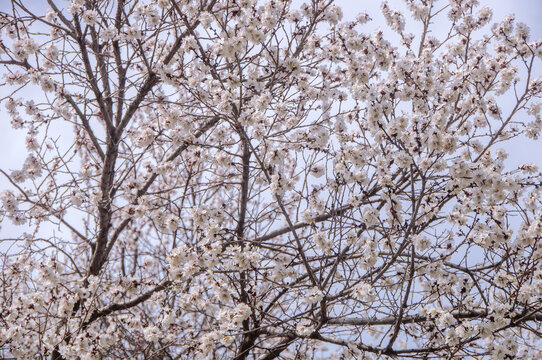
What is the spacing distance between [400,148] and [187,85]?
220cm

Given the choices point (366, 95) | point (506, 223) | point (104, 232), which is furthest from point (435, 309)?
point (104, 232)

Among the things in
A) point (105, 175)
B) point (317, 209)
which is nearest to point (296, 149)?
point (317, 209)

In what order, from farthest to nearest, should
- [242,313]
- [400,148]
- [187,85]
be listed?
[187,85] < [242,313] < [400,148]

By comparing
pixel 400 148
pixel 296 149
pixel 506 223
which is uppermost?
pixel 296 149

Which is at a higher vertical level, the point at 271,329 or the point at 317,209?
the point at 317,209

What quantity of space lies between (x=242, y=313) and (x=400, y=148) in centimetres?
203

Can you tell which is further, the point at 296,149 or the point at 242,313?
the point at 296,149

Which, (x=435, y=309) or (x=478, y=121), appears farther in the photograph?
(x=478, y=121)

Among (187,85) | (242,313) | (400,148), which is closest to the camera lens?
(400,148)

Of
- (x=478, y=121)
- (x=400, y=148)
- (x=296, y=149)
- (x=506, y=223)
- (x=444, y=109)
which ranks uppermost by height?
(x=478, y=121)

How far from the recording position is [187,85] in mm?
4684

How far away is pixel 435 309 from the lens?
4043 mm

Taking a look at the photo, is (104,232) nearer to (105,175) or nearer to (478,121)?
(105,175)

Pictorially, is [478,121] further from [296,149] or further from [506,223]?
[296,149]
